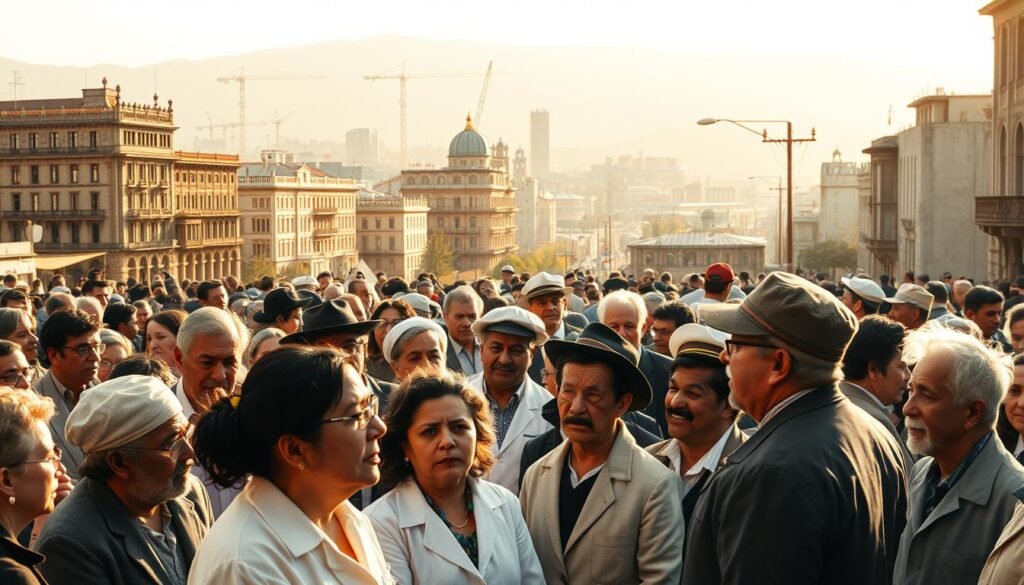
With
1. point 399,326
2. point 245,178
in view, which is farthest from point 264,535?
point 245,178

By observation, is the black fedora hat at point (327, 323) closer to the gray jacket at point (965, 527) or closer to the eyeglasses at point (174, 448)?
the eyeglasses at point (174, 448)

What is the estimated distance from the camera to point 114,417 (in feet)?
17.8

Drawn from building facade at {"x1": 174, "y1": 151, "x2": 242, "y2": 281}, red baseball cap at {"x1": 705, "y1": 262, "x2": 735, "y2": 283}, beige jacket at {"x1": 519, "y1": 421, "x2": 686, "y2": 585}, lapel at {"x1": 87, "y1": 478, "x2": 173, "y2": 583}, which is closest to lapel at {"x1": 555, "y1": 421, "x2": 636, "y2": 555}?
beige jacket at {"x1": 519, "y1": 421, "x2": 686, "y2": 585}

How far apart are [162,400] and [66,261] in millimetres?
52618

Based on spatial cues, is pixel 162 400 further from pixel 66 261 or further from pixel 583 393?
pixel 66 261

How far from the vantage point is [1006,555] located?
4.72 metres

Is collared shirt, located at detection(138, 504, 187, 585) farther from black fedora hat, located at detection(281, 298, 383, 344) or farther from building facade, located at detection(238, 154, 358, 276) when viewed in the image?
building facade, located at detection(238, 154, 358, 276)

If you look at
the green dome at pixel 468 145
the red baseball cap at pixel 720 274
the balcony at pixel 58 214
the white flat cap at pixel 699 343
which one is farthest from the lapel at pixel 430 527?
the green dome at pixel 468 145

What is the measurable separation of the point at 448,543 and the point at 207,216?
101744 millimetres

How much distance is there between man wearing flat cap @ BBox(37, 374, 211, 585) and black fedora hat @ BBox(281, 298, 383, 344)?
2097 mm

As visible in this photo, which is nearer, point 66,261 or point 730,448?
point 730,448

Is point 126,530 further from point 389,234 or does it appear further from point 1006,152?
point 389,234

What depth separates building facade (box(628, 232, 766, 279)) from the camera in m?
122

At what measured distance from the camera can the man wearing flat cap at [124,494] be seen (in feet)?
17.2
